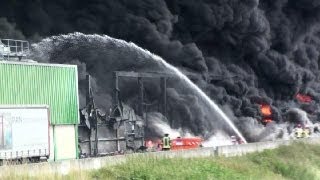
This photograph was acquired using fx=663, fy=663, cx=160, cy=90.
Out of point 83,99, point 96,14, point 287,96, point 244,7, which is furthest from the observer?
point 287,96

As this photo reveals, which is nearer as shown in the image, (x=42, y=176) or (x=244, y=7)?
(x=42, y=176)

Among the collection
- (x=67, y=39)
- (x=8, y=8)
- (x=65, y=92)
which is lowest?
(x=65, y=92)

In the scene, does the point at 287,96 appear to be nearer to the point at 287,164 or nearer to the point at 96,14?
the point at 96,14

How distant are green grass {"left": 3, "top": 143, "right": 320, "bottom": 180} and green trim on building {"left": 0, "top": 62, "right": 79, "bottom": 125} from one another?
5.08m

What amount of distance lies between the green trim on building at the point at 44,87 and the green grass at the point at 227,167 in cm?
508

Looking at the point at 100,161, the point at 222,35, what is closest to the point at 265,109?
the point at 222,35

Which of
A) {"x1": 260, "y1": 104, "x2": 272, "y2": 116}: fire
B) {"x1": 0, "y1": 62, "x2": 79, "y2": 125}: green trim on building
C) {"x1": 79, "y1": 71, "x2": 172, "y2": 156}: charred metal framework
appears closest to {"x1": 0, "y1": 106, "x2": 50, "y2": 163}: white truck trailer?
{"x1": 0, "y1": 62, "x2": 79, "y2": 125}: green trim on building

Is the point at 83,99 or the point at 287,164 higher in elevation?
the point at 83,99

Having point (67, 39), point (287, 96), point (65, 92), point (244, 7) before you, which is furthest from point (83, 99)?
point (287, 96)

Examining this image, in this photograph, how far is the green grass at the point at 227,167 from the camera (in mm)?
17641

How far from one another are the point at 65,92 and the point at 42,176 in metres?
8.66

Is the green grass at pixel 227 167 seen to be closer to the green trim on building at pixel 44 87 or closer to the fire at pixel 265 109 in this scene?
the green trim on building at pixel 44 87

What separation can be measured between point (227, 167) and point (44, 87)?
690 cm

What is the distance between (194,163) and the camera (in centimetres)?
2080
